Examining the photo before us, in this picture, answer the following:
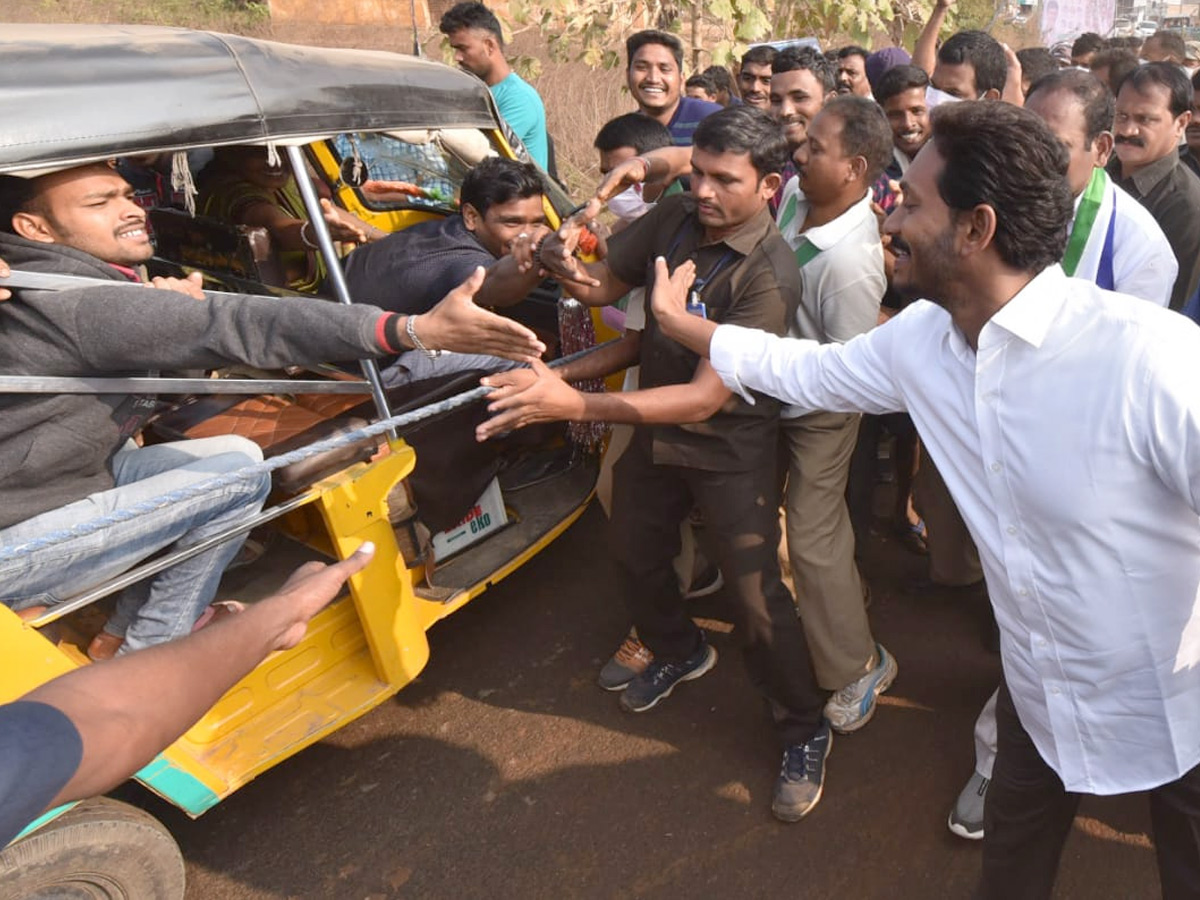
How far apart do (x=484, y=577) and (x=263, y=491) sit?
1.09 metres

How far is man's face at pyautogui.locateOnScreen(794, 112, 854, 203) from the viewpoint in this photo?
9.90 ft

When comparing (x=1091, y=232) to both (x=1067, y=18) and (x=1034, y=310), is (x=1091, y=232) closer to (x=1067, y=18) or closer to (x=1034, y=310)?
(x=1034, y=310)

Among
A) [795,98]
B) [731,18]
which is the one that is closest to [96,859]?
[795,98]

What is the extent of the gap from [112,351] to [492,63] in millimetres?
4205

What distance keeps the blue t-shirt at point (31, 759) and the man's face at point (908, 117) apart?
4311 mm

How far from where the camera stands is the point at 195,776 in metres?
2.49

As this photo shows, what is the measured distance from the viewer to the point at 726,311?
8.92ft

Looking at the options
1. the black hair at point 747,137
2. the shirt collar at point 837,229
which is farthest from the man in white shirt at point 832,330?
the black hair at point 747,137

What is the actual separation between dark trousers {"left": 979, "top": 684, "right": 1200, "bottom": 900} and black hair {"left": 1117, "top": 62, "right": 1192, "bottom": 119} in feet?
9.15

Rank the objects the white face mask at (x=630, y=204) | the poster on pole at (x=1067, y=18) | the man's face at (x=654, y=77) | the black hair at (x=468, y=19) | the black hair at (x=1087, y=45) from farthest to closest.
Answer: the poster on pole at (x=1067, y=18)
the black hair at (x=1087, y=45)
the black hair at (x=468, y=19)
the man's face at (x=654, y=77)
the white face mask at (x=630, y=204)

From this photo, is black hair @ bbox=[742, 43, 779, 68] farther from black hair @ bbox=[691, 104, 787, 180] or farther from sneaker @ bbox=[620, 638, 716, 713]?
sneaker @ bbox=[620, 638, 716, 713]

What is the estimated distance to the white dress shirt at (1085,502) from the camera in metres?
1.59

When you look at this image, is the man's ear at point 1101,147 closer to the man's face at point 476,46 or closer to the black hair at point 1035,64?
the black hair at point 1035,64

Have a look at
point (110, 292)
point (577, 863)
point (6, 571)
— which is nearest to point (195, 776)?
point (6, 571)
